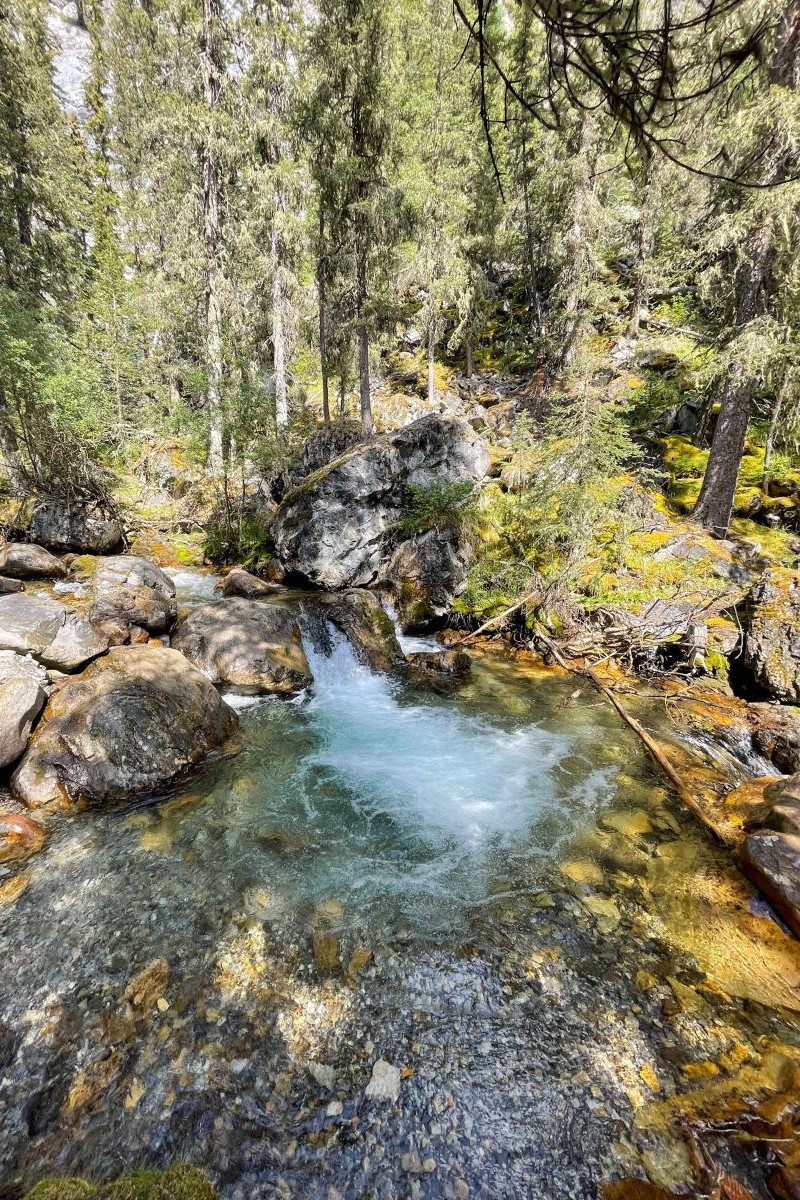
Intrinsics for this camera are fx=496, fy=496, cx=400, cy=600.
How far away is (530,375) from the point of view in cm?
2169

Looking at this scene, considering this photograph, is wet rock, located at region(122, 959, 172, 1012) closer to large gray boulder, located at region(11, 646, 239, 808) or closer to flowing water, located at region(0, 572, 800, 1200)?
flowing water, located at region(0, 572, 800, 1200)

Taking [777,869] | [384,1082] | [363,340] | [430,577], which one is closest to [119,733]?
[384,1082]

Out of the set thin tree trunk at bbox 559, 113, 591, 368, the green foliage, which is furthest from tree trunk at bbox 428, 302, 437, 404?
the green foliage

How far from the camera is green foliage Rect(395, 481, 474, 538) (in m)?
11.5

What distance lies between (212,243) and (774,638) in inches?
777

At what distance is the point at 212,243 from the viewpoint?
55.0 ft

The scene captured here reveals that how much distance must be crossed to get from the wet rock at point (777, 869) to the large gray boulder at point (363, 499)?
30.1 ft

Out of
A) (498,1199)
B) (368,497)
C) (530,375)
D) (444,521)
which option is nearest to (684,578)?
(444,521)

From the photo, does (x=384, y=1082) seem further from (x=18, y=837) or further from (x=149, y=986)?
(x=18, y=837)

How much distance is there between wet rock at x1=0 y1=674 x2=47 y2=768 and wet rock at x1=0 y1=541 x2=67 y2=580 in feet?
15.6

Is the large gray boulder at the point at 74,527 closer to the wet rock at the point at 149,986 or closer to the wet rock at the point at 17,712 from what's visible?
the wet rock at the point at 17,712

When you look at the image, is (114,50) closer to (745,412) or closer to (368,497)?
(368,497)

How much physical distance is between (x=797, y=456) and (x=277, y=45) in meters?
19.9

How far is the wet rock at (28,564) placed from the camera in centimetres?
910
